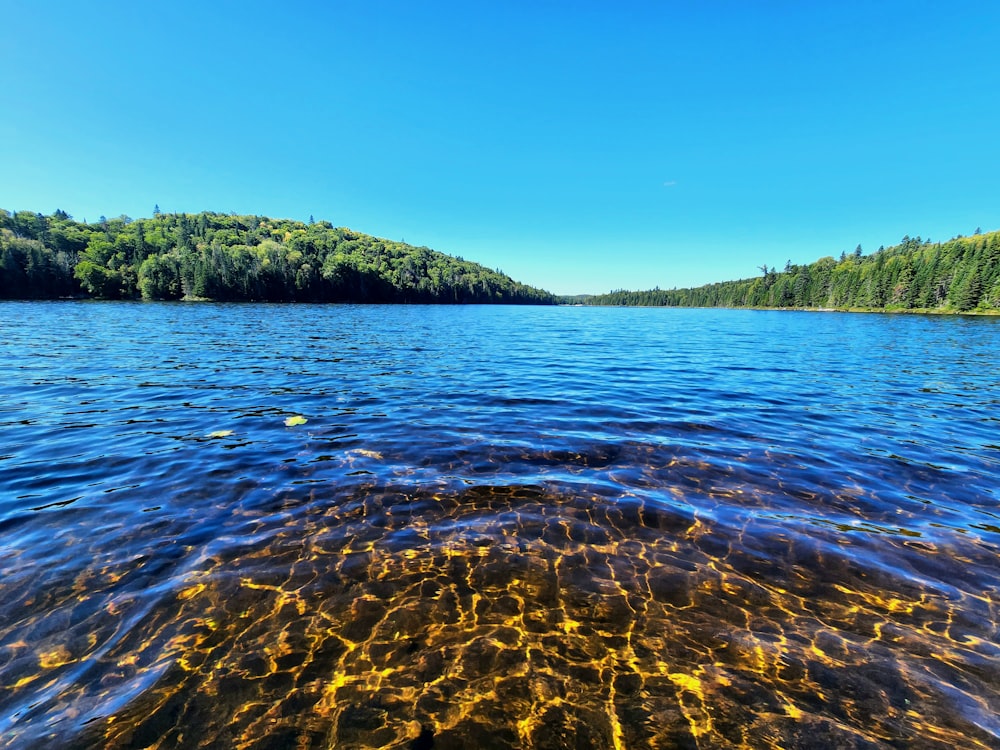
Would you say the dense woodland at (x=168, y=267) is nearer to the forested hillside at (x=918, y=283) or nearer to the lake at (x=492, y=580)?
the lake at (x=492, y=580)

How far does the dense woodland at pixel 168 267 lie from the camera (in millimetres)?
105688

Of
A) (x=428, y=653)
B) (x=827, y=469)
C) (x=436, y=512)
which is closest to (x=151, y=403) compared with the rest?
(x=436, y=512)

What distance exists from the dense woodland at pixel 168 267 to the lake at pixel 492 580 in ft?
416

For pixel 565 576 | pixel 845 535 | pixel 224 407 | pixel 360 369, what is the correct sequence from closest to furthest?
1. pixel 565 576
2. pixel 845 535
3. pixel 224 407
4. pixel 360 369

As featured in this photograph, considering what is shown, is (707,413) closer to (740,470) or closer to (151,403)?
(740,470)

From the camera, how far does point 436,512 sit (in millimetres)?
7457

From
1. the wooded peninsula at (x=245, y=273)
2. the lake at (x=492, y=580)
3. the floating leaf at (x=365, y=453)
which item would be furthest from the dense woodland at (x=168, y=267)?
the floating leaf at (x=365, y=453)

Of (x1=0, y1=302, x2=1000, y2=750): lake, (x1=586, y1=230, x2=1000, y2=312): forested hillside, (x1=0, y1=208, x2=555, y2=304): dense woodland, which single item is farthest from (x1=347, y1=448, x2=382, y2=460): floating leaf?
(x1=586, y1=230, x2=1000, y2=312): forested hillside

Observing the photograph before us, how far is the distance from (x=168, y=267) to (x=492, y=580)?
144 metres

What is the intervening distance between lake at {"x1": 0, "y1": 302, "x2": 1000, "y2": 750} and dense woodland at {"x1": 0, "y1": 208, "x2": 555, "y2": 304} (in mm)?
126757

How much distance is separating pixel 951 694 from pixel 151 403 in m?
19.2

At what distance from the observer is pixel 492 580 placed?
18.8 ft

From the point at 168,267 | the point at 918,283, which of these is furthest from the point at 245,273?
the point at 918,283

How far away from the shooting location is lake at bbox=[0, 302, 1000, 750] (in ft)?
12.5
